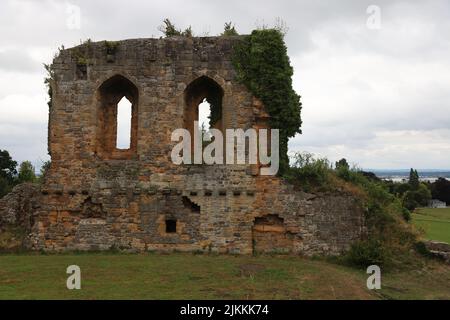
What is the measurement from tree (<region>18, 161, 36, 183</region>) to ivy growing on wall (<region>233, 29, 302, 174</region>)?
3032 centimetres

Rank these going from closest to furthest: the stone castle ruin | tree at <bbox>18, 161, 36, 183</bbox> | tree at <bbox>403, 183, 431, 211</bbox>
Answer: the stone castle ruin
tree at <bbox>18, 161, 36, 183</bbox>
tree at <bbox>403, 183, 431, 211</bbox>

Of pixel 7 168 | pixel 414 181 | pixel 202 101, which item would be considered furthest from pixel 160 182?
pixel 414 181

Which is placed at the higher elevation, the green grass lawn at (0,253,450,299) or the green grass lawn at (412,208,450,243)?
the green grass lawn at (412,208,450,243)

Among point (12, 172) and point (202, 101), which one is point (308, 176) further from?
point (12, 172)

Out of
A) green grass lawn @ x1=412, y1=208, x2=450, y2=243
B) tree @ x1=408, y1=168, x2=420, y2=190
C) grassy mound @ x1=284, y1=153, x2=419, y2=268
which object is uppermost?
tree @ x1=408, y1=168, x2=420, y2=190

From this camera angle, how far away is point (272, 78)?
15.0m

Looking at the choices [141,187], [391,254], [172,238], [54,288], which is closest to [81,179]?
[141,187]

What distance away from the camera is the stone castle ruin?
1469cm

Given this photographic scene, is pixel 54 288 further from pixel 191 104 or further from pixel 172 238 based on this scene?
pixel 191 104

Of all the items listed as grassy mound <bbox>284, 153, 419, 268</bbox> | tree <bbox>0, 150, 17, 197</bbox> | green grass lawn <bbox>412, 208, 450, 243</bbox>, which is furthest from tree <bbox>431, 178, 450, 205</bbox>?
grassy mound <bbox>284, 153, 419, 268</bbox>

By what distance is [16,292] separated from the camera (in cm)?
990

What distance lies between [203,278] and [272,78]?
6.55m

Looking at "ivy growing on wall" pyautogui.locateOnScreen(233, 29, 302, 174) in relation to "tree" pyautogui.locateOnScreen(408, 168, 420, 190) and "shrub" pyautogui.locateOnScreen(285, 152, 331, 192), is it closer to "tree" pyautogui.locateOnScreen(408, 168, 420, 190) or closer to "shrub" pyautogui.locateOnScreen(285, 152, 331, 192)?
"shrub" pyautogui.locateOnScreen(285, 152, 331, 192)

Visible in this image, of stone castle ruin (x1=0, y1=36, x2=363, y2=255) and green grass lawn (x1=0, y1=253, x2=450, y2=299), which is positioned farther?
stone castle ruin (x1=0, y1=36, x2=363, y2=255)
